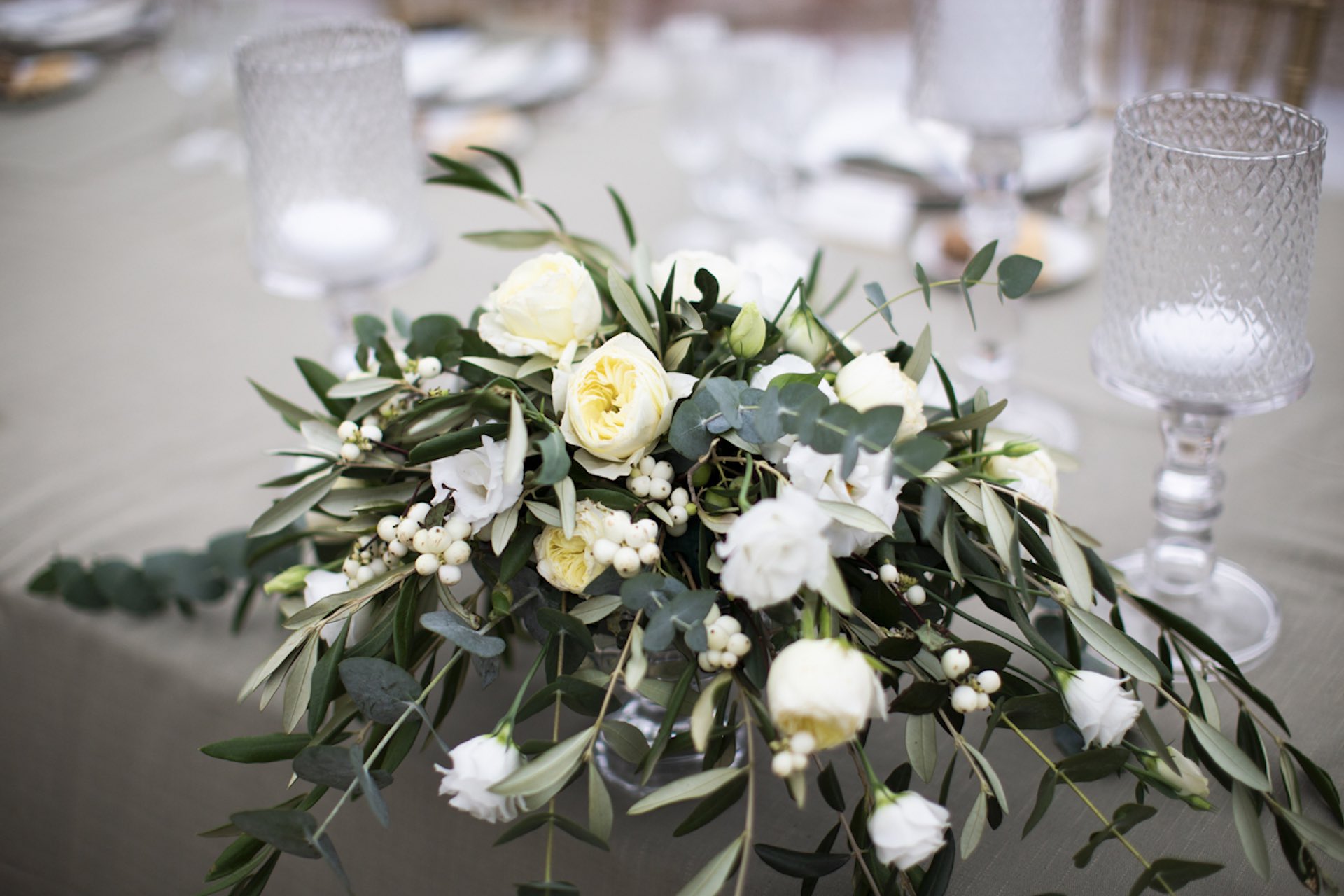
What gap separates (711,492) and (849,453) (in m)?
0.09

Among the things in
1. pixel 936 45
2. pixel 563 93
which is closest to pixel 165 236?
pixel 563 93

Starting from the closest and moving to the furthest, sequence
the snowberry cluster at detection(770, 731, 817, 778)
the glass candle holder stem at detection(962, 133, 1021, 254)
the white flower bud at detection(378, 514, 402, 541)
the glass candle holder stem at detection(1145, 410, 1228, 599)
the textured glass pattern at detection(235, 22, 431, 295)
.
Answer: the snowberry cluster at detection(770, 731, 817, 778), the white flower bud at detection(378, 514, 402, 541), the glass candle holder stem at detection(1145, 410, 1228, 599), the textured glass pattern at detection(235, 22, 431, 295), the glass candle holder stem at detection(962, 133, 1021, 254)

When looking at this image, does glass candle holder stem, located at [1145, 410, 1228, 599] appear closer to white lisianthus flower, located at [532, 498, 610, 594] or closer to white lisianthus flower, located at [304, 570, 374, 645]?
white lisianthus flower, located at [532, 498, 610, 594]

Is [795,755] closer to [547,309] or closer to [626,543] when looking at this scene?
[626,543]

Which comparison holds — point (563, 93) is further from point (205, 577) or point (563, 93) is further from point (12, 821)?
point (12, 821)

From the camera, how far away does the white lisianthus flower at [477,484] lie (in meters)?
0.49

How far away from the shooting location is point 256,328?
1050mm

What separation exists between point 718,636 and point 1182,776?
22 centimetres

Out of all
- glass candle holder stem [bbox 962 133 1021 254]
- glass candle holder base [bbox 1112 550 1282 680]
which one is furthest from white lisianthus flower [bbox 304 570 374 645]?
glass candle holder stem [bbox 962 133 1021 254]

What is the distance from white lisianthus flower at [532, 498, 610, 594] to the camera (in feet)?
1.63

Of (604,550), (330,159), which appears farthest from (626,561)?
(330,159)

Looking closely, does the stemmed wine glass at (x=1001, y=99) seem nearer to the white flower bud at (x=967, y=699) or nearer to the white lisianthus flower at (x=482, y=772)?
the white flower bud at (x=967, y=699)

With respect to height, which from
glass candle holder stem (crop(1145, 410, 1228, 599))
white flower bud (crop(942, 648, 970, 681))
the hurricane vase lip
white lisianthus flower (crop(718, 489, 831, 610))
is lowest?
glass candle holder stem (crop(1145, 410, 1228, 599))

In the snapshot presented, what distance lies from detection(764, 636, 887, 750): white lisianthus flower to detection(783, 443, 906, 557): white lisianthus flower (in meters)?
0.06
